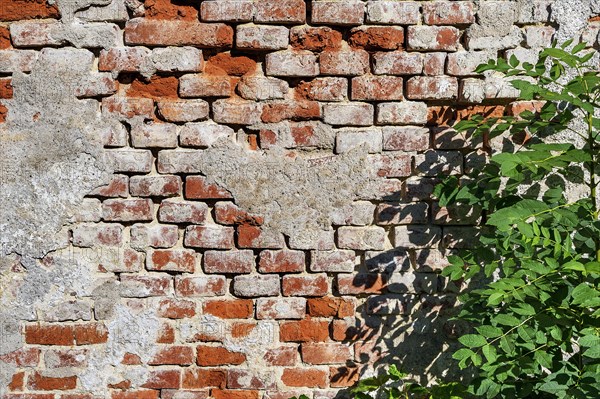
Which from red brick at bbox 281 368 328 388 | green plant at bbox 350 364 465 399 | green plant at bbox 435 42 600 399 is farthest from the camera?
red brick at bbox 281 368 328 388

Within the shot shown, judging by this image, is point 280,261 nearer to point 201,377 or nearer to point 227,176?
point 227,176

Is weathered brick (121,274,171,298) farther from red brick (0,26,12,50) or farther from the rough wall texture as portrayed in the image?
red brick (0,26,12,50)

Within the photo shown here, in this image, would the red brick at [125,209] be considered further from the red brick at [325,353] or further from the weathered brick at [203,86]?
the red brick at [325,353]

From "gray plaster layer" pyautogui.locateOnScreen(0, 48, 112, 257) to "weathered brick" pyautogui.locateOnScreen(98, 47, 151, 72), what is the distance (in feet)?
0.19

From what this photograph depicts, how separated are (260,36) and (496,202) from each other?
1042mm

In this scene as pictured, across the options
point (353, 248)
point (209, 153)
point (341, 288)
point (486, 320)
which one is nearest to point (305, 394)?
point (341, 288)

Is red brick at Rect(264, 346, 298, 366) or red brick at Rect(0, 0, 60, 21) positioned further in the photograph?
red brick at Rect(264, 346, 298, 366)

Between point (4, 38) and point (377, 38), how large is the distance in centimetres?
136

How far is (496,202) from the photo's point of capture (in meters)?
2.38

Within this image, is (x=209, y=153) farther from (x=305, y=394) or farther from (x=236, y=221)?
(x=305, y=394)

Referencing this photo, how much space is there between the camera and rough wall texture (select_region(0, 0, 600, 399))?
2.42 m

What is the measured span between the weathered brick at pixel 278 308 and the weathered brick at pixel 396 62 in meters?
0.91

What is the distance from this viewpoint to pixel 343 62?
244 cm

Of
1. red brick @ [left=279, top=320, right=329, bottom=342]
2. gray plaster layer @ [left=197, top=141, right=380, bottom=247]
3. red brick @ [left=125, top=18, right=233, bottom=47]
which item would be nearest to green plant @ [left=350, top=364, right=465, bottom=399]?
red brick @ [left=279, top=320, right=329, bottom=342]
